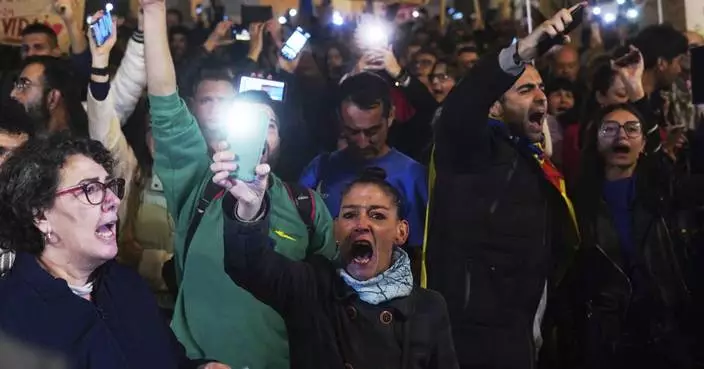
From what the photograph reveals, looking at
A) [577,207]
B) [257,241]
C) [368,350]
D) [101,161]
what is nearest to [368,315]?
[368,350]

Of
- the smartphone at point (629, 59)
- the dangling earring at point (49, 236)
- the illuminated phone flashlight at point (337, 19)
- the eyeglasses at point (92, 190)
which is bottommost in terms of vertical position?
the dangling earring at point (49, 236)

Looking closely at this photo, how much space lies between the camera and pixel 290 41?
551 centimetres

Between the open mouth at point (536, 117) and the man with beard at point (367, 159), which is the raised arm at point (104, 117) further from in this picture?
the open mouth at point (536, 117)

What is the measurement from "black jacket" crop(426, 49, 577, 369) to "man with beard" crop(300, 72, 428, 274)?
1.78 ft

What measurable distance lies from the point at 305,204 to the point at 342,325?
579mm

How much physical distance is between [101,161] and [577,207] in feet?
8.44

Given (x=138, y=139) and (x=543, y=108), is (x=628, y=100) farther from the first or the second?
(x=138, y=139)

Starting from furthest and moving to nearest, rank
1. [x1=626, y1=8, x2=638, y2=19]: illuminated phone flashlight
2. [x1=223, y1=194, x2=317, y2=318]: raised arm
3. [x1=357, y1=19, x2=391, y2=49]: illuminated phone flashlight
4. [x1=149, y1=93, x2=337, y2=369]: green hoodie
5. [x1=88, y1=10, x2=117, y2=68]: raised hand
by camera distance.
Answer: [x1=626, y1=8, x2=638, y2=19]: illuminated phone flashlight
[x1=357, y1=19, x2=391, y2=49]: illuminated phone flashlight
[x1=88, y1=10, x2=117, y2=68]: raised hand
[x1=149, y1=93, x2=337, y2=369]: green hoodie
[x1=223, y1=194, x2=317, y2=318]: raised arm

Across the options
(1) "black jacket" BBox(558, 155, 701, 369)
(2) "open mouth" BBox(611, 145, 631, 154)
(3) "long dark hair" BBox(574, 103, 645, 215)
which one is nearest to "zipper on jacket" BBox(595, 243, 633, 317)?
(1) "black jacket" BBox(558, 155, 701, 369)

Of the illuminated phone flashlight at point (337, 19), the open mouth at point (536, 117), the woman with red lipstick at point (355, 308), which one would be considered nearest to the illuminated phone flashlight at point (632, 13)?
the illuminated phone flashlight at point (337, 19)

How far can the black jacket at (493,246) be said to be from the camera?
11.6ft

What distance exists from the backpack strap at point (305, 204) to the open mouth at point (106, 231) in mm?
892

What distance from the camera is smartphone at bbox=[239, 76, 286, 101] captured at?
147 inches

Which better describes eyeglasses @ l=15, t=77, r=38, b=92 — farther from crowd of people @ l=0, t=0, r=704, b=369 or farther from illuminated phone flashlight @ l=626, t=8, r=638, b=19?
illuminated phone flashlight @ l=626, t=8, r=638, b=19
